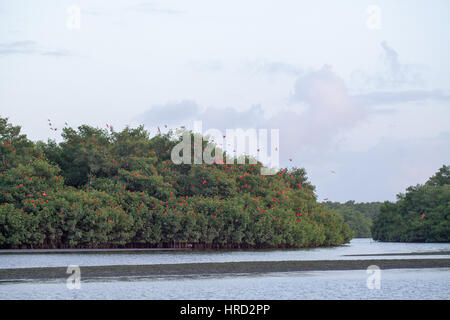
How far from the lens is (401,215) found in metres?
112

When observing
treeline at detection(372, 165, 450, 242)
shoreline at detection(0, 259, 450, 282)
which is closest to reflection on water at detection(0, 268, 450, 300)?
shoreline at detection(0, 259, 450, 282)

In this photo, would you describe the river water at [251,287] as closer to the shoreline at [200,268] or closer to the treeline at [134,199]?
the shoreline at [200,268]

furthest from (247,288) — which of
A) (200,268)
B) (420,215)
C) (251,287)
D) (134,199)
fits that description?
(420,215)

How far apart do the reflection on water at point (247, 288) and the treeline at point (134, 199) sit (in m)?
23.6

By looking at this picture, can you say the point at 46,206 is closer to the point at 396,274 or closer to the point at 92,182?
the point at 92,182

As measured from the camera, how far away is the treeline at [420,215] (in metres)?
97.5

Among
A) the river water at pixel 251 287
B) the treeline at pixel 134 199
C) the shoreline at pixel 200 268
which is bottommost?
the river water at pixel 251 287

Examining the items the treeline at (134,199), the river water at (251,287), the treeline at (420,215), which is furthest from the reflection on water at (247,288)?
the treeline at (420,215)

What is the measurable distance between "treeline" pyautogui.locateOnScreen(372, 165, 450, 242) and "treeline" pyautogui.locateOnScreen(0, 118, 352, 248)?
3065cm

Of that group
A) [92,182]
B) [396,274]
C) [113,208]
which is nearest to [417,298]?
[396,274]
